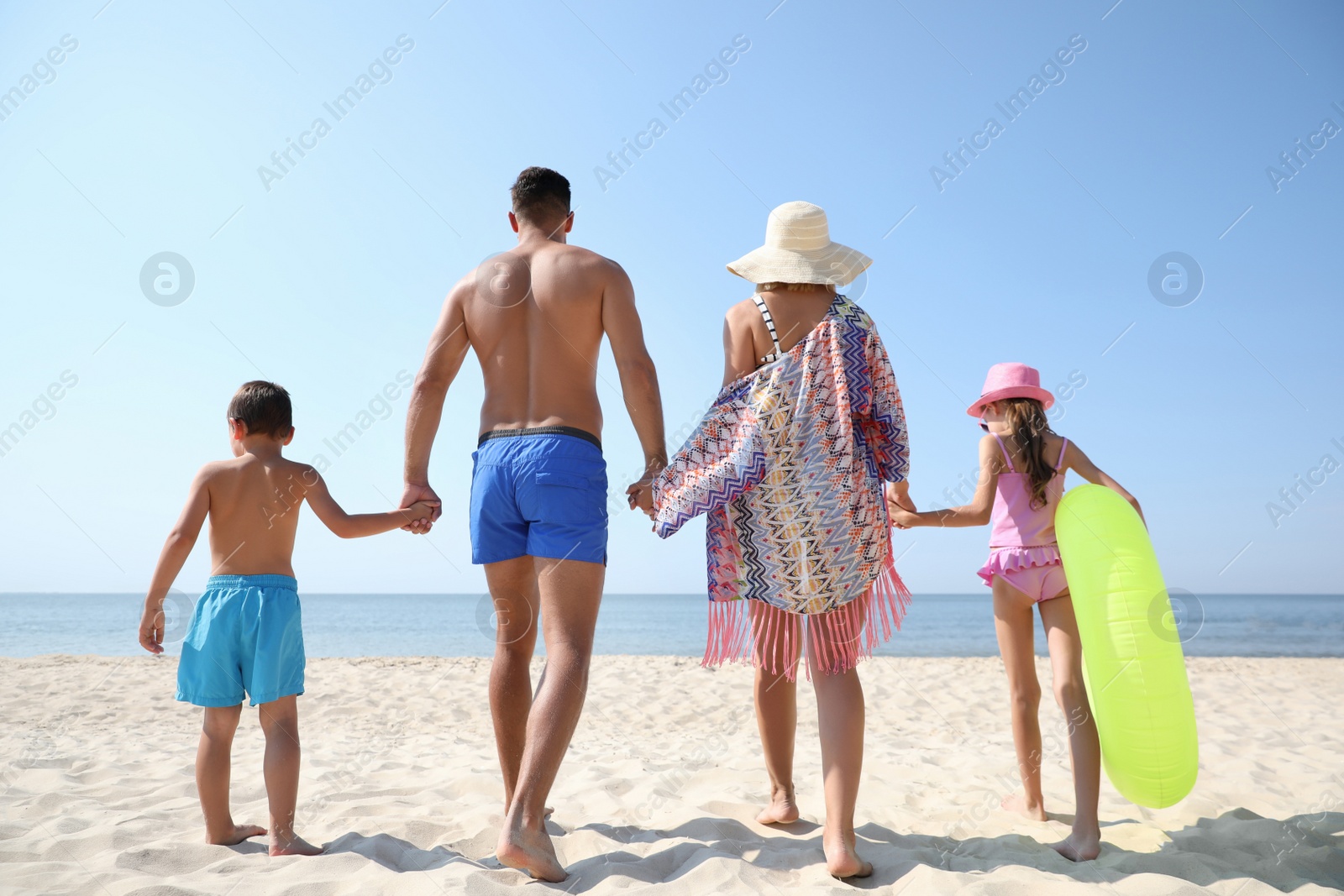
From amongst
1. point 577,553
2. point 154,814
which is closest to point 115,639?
point 154,814

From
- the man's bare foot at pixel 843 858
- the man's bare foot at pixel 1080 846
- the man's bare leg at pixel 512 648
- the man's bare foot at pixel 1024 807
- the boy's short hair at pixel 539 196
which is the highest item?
the boy's short hair at pixel 539 196

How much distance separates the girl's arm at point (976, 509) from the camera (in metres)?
2.99

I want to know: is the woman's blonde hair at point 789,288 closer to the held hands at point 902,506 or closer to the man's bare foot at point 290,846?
the held hands at point 902,506

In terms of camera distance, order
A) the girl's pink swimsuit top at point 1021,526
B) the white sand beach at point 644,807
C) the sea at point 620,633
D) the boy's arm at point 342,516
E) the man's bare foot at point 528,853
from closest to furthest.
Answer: the man's bare foot at point 528,853 → the white sand beach at point 644,807 → the boy's arm at point 342,516 → the girl's pink swimsuit top at point 1021,526 → the sea at point 620,633

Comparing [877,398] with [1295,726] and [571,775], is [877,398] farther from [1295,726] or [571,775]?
[1295,726]

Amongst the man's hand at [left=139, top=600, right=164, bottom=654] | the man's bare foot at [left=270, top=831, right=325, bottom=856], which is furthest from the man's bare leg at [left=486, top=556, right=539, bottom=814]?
the man's hand at [left=139, top=600, right=164, bottom=654]

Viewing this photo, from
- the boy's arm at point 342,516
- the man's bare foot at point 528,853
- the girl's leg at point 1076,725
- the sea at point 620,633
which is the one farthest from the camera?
the sea at point 620,633

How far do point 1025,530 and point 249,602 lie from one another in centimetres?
285

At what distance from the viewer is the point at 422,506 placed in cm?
290

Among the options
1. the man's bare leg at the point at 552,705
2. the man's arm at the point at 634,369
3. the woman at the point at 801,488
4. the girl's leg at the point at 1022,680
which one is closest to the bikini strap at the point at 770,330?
the woman at the point at 801,488

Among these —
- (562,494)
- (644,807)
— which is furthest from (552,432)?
(644,807)

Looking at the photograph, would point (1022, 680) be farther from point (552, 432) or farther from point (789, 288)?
point (552, 432)

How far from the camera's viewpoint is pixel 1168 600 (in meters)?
2.51

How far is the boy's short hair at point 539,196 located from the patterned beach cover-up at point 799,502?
3.23 ft
